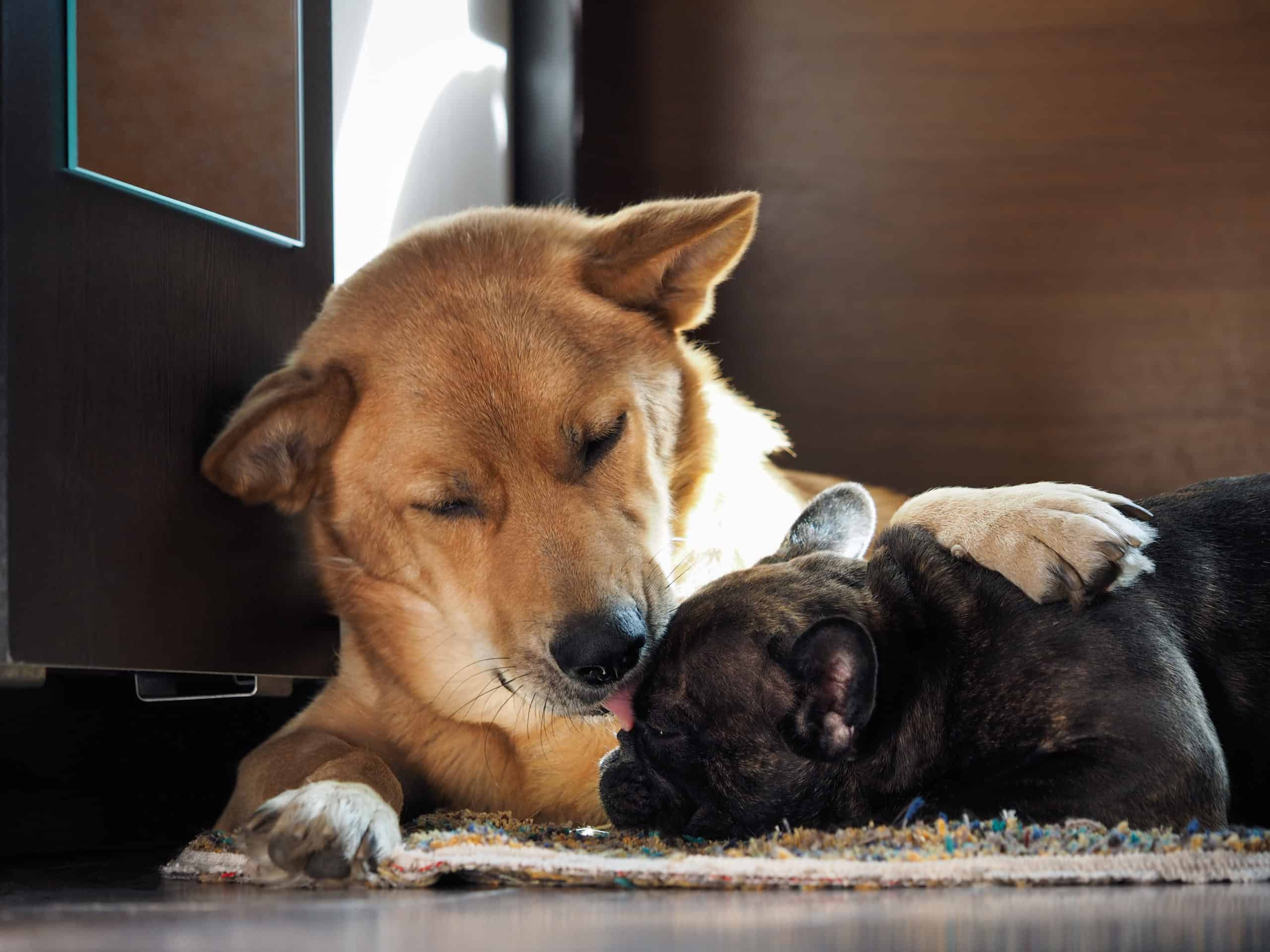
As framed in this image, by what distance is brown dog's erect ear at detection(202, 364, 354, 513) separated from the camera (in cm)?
239

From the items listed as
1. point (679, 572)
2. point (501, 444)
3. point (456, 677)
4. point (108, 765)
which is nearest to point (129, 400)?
point (501, 444)

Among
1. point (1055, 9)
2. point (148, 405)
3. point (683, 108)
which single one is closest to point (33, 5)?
point (148, 405)

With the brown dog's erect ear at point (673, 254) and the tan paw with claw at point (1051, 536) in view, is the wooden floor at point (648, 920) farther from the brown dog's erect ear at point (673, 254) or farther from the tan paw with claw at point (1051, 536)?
the brown dog's erect ear at point (673, 254)

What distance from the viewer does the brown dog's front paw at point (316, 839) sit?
182 centimetres

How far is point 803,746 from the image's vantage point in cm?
193

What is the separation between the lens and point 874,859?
1612 millimetres

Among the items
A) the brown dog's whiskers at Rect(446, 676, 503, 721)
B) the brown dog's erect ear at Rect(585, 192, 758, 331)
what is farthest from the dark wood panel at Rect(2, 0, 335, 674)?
the brown dog's erect ear at Rect(585, 192, 758, 331)

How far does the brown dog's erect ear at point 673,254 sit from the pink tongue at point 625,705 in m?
1.00

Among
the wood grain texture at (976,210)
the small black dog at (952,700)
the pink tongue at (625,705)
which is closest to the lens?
the small black dog at (952,700)

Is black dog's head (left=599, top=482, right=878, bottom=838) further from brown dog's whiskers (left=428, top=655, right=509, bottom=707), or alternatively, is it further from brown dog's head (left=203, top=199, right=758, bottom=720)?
brown dog's whiskers (left=428, top=655, right=509, bottom=707)

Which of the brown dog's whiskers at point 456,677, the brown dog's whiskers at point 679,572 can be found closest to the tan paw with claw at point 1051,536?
the brown dog's whiskers at point 679,572

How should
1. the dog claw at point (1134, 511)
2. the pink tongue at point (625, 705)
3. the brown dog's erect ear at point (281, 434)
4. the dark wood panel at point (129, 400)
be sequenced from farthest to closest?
the brown dog's erect ear at point (281, 434), the dog claw at point (1134, 511), the pink tongue at point (625, 705), the dark wood panel at point (129, 400)

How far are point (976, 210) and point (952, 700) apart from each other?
9.61 ft

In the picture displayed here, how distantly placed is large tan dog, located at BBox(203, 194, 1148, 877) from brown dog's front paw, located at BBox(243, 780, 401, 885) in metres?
0.04
